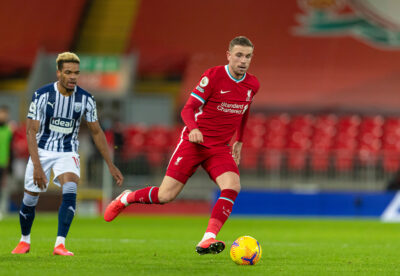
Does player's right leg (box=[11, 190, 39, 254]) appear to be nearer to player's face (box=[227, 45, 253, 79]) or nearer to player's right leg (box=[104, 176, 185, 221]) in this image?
player's right leg (box=[104, 176, 185, 221])

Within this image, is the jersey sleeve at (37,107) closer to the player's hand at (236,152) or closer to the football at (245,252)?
the player's hand at (236,152)

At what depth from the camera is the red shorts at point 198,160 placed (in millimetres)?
7387

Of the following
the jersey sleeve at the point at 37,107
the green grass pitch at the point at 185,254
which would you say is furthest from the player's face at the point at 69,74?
the green grass pitch at the point at 185,254

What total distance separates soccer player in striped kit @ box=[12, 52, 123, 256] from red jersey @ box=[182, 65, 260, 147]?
105 cm

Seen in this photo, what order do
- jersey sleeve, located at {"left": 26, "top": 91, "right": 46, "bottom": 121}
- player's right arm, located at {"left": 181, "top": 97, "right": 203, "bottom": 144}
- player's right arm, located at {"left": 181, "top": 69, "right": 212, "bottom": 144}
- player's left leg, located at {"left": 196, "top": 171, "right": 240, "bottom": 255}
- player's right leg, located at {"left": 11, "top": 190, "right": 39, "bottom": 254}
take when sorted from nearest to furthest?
player's right arm, located at {"left": 181, "top": 97, "right": 203, "bottom": 144} → player's left leg, located at {"left": 196, "top": 171, "right": 240, "bottom": 255} → player's right arm, located at {"left": 181, "top": 69, "right": 212, "bottom": 144} → jersey sleeve, located at {"left": 26, "top": 91, "right": 46, "bottom": 121} → player's right leg, located at {"left": 11, "top": 190, "right": 39, "bottom": 254}

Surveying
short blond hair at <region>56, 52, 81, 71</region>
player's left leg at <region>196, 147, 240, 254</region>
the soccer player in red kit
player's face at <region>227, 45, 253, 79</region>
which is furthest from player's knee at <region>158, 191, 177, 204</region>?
short blond hair at <region>56, 52, 81, 71</region>

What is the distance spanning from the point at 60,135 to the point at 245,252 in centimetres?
222

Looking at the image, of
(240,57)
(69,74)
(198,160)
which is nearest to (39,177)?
(69,74)

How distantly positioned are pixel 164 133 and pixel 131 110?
2.87 metres

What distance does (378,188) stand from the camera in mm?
19781

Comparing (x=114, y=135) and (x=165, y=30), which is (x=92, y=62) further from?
(x=114, y=135)

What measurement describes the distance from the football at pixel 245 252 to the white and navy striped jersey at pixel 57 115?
203 cm

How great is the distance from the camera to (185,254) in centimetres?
801

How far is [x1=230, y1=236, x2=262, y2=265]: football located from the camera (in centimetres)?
676
